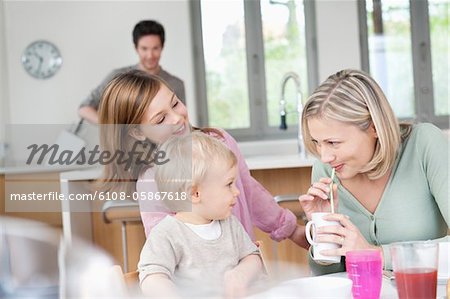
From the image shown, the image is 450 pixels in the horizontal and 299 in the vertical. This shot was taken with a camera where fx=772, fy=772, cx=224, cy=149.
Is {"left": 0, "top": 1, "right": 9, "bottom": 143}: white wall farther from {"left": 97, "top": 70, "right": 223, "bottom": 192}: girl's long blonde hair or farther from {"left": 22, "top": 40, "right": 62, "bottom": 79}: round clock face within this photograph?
{"left": 97, "top": 70, "right": 223, "bottom": 192}: girl's long blonde hair

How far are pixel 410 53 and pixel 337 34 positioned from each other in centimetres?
54

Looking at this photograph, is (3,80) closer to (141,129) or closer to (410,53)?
(410,53)

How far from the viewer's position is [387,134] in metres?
1.59

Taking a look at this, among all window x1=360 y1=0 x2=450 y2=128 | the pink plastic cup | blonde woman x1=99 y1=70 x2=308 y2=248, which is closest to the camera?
the pink plastic cup

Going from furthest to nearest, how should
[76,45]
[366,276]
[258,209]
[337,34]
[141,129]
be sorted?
1. [76,45]
2. [337,34]
3. [258,209]
4. [141,129]
5. [366,276]

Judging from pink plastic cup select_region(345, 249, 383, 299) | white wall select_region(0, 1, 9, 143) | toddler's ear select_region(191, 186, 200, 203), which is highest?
white wall select_region(0, 1, 9, 143)

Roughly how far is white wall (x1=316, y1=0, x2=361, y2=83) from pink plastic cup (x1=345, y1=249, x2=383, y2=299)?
12.5ft

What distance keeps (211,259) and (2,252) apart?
2.46ft

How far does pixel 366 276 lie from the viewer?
1.17 meters

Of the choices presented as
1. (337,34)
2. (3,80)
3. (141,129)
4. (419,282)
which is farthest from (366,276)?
(3,80)

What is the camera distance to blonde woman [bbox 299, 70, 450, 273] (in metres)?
1.59

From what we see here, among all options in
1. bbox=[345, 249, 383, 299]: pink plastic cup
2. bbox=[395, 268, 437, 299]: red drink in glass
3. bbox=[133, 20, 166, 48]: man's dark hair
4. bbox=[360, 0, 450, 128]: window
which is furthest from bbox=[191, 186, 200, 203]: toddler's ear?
bbox=[360, 0, 450, 128]: window

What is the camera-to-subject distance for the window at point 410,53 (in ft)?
16.5

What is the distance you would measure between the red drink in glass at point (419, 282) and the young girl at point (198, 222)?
33 cm
